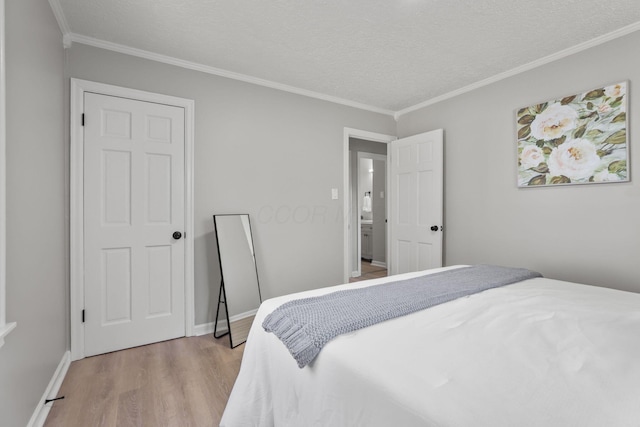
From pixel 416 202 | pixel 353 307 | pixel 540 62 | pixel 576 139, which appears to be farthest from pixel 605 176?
pixel 353 307

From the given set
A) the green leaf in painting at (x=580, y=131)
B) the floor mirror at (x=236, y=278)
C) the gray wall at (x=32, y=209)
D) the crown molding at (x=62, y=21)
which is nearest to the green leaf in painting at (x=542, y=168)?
the green leaf in painting at (x=580, y=131)

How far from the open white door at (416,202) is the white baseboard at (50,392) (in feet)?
10.5

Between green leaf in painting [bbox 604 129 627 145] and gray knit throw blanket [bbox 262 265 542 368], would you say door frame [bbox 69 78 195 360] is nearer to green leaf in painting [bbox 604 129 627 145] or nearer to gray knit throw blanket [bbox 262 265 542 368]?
gray knit throw blanket [bbox 262 265 542 368]

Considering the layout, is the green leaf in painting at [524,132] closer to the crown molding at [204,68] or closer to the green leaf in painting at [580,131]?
the green leaf in painting at [580,131]

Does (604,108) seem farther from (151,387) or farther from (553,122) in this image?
(151,387)

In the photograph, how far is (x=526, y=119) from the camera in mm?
2775

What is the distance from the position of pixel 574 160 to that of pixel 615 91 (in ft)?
1.72

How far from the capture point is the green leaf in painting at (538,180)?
8.76 ft

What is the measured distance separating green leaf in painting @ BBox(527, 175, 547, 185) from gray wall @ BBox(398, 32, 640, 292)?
7cm

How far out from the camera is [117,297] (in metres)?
2.44

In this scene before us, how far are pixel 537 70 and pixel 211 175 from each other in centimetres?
300

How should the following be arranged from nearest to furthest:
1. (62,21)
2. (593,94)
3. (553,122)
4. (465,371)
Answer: (465,371)
(62,21)
(593,94)
(553,122)

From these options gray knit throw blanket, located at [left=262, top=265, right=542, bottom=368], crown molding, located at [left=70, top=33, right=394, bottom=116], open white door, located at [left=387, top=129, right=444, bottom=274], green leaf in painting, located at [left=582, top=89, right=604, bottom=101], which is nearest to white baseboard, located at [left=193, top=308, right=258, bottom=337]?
gray knit throw blanket, located at [left=262, top=265, right=542, bottom=368]

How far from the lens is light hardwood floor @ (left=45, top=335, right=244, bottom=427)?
5.45 ft
